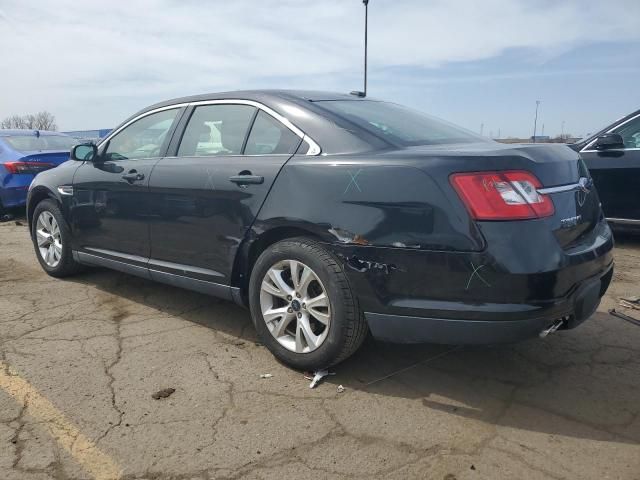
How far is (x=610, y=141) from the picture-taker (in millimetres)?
5887

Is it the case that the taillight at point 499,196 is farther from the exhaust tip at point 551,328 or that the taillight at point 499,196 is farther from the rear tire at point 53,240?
the rear tire at point 53,240

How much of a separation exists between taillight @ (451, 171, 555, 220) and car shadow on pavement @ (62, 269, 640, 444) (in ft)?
3.12

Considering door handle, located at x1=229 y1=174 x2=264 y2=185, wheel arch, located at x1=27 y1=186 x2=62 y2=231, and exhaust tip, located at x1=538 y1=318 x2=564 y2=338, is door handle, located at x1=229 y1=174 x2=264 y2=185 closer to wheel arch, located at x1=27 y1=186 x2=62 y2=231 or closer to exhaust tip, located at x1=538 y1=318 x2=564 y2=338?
exhaust tip, located at x1=538 y1=318 x2=564 y2=338

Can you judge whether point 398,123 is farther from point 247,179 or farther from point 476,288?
point 476,288

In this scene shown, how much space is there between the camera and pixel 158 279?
3.88m

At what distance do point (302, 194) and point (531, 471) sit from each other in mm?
1654

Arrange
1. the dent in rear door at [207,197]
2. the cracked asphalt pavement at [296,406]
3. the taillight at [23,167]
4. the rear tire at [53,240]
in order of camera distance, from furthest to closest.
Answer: the taillight at [23,167] < the rear tire at [53,240] < the dent in rear door at [207,197] < the cracked asphalt pavement at [296,406]

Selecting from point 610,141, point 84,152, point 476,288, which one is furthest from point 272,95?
point 610,141

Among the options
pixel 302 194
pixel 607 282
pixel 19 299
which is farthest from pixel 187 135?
pixel 607 282

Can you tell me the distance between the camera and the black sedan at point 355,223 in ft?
8.08

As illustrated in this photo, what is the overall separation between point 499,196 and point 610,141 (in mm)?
4216

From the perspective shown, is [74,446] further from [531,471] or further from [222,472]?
[531,471]

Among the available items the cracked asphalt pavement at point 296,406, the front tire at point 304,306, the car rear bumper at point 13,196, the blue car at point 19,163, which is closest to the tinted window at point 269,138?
the front tire at point 304,306

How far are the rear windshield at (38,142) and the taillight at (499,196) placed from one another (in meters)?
8.32
